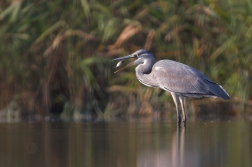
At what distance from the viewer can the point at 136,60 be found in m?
10.7

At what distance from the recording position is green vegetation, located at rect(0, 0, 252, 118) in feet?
36.3

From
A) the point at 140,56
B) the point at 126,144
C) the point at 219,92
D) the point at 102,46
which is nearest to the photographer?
the point at 126,144

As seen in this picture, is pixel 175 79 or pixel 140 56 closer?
pixel 175 79

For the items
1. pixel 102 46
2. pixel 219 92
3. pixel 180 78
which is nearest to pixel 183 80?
pixel 180 78

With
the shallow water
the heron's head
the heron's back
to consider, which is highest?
the heron's head

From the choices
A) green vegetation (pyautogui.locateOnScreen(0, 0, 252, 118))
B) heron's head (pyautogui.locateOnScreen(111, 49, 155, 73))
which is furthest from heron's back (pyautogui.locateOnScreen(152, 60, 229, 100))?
green vegetation (pyautogui.locateOnScreen(0, 0, 252, 118))

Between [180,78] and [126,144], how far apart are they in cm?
311

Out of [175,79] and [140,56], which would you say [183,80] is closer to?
[175,79]

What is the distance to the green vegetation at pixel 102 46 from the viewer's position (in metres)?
11.1

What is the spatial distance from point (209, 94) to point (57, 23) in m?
2.76

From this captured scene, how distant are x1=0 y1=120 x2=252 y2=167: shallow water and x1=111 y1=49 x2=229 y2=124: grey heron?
1.33 ft

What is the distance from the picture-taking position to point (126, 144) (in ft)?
23.8

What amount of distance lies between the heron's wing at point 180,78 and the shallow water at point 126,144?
0.48m

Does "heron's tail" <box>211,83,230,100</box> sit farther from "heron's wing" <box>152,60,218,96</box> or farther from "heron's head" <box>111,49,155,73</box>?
"heron's head" <box>111,49,155,73</box>
